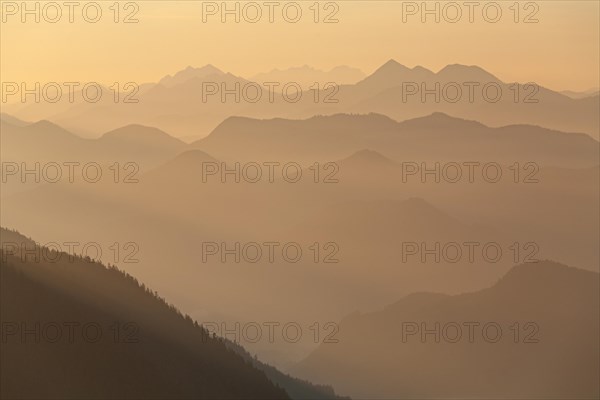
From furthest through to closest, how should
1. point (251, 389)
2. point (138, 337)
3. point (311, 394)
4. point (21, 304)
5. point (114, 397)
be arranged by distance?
1. point (311, 394)
2. point (251, 389)
3. point (138, 337)
4. point (21, 304)
5. point (114, 397)

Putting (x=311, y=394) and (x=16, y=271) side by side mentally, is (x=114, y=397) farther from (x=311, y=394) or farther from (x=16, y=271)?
(x=311, y=394)

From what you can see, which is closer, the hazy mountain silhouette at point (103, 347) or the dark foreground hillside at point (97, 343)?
the hazy mountain silhouette at point (103, 347)

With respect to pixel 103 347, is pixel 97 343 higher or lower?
higher

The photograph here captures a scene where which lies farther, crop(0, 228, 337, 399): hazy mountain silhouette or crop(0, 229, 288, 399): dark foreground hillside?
crop(0, 229, 288, 399): dark foreground hillside

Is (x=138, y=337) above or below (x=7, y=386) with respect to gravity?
above

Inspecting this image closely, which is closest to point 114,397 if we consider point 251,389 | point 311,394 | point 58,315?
point 58,315

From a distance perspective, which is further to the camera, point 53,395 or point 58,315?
point 58,315

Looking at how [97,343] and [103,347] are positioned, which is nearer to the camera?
→ [103,347]

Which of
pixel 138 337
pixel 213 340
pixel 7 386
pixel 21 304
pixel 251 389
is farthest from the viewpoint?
pixel 213 340
